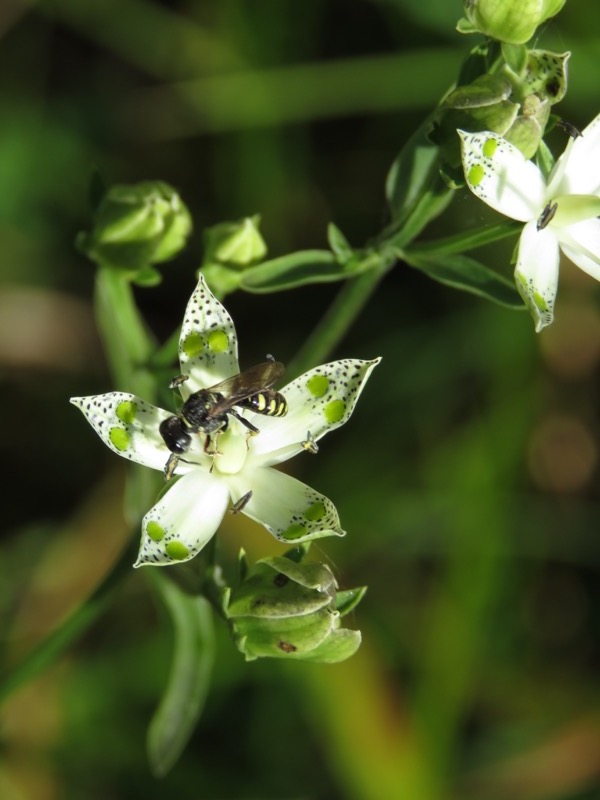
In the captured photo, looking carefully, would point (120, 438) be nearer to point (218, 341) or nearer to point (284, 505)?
point (218, 341)

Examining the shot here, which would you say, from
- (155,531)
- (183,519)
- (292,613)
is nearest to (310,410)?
(183,519)

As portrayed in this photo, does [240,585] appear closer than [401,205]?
Yes

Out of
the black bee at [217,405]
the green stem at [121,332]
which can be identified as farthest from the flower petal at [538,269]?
the green stem at [121,332]

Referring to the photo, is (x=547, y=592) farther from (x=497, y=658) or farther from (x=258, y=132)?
(x=258, y=132)

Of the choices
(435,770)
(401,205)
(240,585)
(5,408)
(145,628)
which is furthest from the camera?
(5,408)

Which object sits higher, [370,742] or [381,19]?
[381,19]

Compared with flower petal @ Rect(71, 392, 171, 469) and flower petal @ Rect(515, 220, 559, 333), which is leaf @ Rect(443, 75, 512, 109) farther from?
flower petal @ Rect(71, 392, 171, 469)

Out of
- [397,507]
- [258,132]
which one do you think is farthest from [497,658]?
[258,132]
